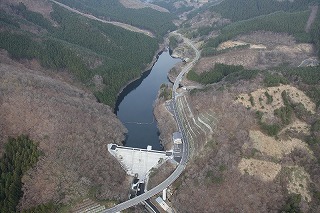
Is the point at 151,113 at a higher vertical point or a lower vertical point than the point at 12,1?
lower

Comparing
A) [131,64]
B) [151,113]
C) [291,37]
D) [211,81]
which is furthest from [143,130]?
[291,37]

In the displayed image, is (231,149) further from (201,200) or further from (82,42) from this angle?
(82,42)

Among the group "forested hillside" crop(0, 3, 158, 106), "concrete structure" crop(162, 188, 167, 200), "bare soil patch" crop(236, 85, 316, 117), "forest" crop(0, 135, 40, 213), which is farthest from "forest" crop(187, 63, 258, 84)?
"forest" crop(0, 135, 40, 213)

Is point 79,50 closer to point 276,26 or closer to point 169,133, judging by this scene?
point 169,133

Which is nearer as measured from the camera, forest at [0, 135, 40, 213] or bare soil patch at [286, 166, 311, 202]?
forest at [0, 135, 40, 213]

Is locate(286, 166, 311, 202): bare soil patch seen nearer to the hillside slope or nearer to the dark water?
the dark water

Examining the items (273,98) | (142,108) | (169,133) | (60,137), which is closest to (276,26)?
(273,98)

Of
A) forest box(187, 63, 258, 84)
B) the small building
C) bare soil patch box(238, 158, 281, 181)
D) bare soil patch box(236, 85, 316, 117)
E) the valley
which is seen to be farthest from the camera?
forest box(187, 63, 258, 84)
